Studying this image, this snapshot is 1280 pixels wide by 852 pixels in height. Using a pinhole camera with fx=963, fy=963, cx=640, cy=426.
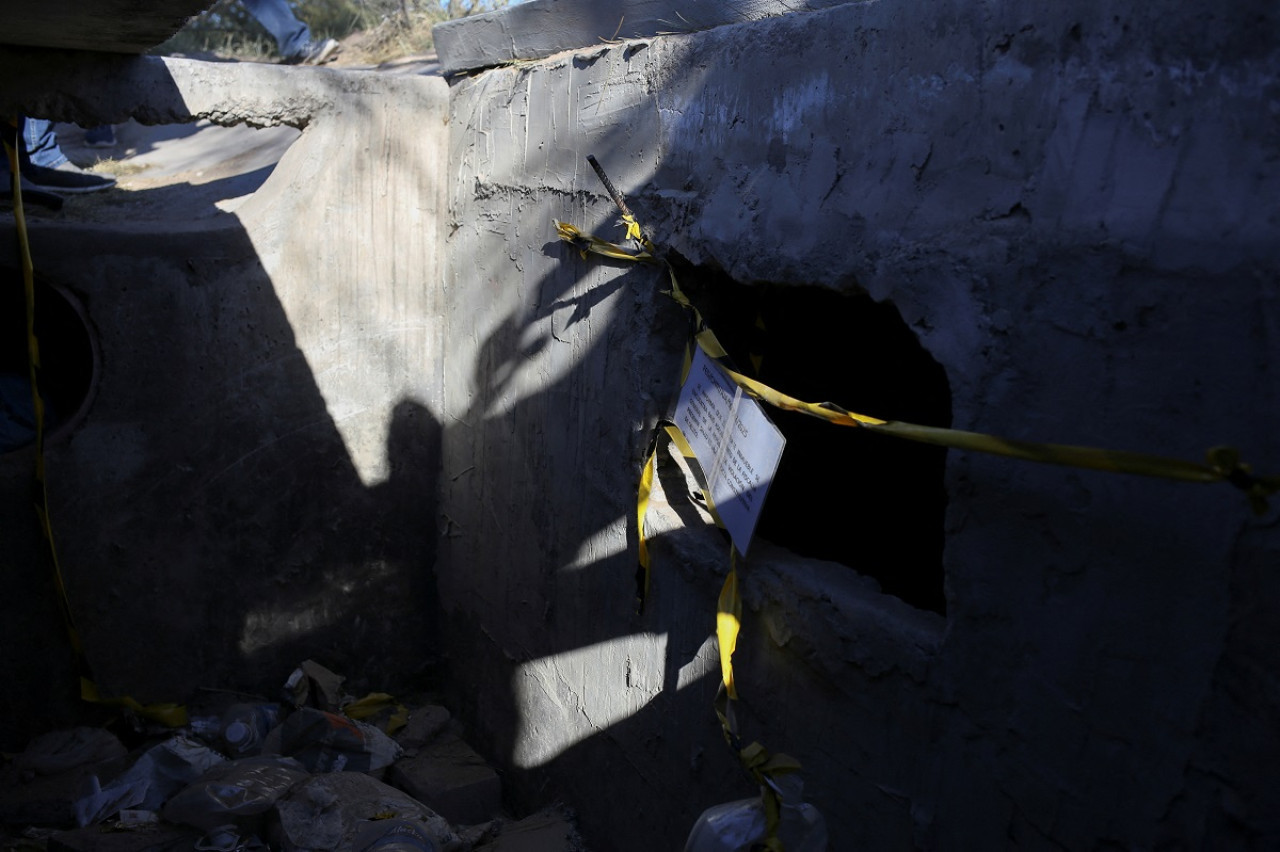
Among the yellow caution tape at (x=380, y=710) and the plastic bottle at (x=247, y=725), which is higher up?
the plastic bottle at (x=247, y=725)

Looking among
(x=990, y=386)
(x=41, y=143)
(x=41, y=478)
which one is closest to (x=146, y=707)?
(x=41, y=478)

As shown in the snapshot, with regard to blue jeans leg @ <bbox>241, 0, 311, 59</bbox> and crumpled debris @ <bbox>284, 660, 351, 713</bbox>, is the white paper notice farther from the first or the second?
blue jeans leg @ <bbox>241, 0, 311, 59</bbox>

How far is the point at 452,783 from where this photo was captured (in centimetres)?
404

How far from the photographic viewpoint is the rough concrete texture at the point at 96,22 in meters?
2.75

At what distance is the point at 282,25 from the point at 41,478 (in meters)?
7.27

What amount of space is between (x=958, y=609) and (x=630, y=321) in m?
1.52

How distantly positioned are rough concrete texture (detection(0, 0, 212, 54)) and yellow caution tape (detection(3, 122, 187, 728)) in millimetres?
518

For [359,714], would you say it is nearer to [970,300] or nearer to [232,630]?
[232,630]

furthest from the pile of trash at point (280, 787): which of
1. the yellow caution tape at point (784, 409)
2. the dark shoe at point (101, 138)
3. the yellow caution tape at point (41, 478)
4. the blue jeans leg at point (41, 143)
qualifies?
the dark shoe at point (101, 138)

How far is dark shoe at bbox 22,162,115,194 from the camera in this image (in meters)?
4.71

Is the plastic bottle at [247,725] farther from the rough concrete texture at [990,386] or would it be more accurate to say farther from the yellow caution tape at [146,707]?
the rough concrete texture at [990,386]

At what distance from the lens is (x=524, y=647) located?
398 cm

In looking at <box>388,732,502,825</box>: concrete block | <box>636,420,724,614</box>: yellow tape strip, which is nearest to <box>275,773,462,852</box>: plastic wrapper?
<box>388,732,502,825</box>: concrete block

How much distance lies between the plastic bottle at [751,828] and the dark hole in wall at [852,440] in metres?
1.14
